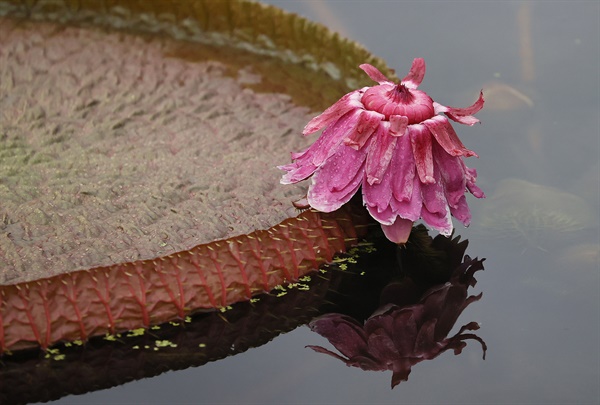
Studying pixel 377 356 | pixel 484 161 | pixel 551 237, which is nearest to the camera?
pixel 377 356

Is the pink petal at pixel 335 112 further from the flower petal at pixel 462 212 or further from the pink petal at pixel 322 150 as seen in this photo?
the flower petal at pixel 462 212

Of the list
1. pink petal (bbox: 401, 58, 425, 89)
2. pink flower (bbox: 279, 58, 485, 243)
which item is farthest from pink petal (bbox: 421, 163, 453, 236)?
pink petal (bbox: 401, 58, 425, 89)

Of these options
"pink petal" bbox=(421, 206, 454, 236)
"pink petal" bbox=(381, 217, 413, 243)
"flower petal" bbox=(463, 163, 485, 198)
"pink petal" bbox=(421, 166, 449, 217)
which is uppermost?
"flower petal" bbox=(463, 163, 485, 198)

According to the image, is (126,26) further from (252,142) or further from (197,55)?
(252,142)

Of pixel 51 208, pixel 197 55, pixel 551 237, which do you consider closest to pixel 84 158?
pixel 51 208

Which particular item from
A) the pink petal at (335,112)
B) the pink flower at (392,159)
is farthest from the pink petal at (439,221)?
the pink petal at (335,112)

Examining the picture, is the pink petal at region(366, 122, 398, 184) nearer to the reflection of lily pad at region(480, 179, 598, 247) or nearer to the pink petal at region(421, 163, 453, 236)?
the pink petal at region(421, 163, 453, 236)

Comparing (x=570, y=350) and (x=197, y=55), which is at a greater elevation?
(x=197, y=55)
